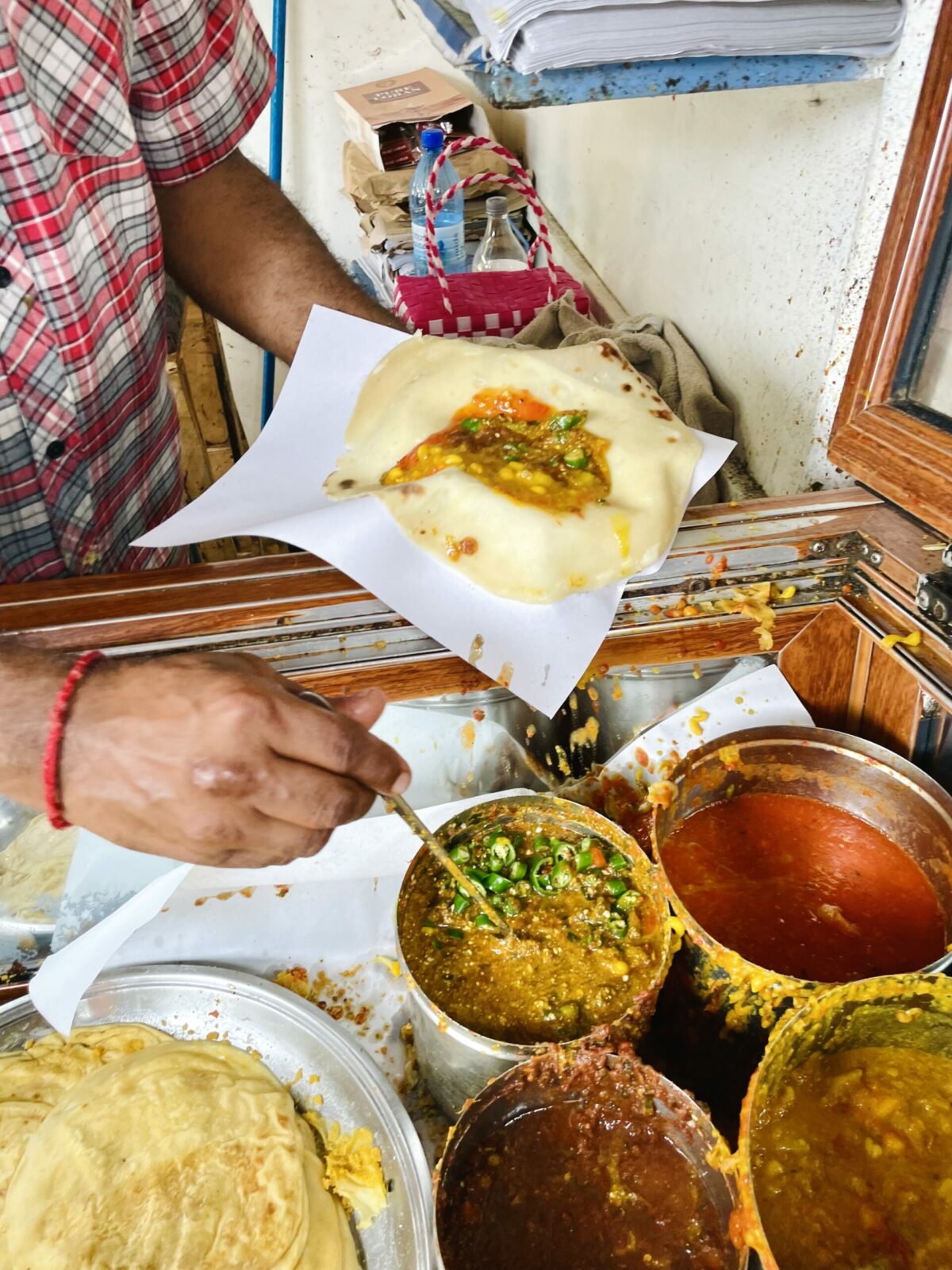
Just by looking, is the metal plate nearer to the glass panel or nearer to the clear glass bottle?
the glass panel

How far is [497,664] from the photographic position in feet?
3.49

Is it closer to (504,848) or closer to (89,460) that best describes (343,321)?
(89,460)

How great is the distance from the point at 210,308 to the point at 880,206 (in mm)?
1412

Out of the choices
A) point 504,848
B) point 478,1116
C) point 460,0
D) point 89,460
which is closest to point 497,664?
point 504,848

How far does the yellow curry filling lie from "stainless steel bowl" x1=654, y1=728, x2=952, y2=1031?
1.35 ft

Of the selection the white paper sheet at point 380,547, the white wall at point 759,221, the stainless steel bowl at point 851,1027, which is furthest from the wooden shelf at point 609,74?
the stainless steel bowl at point 851,1027

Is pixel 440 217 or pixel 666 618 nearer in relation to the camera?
pixel 666 618

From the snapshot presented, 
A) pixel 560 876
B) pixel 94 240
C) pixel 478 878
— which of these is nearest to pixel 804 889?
pixel 560 876

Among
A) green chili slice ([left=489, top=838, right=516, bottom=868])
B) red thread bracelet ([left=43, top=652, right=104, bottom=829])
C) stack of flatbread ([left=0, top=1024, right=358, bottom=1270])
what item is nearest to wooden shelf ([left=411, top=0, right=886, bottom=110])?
red thread bracelet ([left=43, top=652, right=104, bottom=829])

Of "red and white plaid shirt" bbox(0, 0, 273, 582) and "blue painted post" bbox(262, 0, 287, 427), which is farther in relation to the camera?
"blue painted post" bbox(262, 0, 287, 427)

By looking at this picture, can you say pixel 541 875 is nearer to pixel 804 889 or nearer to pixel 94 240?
pixel 804 889

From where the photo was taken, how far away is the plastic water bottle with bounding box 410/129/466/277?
274 cm

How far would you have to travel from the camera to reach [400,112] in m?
3.35

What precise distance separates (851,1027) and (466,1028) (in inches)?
16.9
